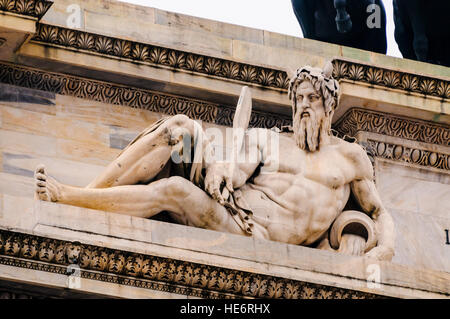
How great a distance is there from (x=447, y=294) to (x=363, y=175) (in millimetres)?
1555

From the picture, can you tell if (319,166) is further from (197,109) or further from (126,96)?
(126,96)

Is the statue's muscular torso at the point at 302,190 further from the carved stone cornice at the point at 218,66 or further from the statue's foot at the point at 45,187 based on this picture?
the statue's foot at the point at 45,187

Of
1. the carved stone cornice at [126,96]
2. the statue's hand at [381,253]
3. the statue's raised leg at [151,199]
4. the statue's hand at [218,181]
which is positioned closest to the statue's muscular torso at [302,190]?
the statue's hand at [218,181]

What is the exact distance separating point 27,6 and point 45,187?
2.70 meters

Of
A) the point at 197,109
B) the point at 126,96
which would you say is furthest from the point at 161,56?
the point at 197,109

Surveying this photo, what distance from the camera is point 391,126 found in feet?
87.1

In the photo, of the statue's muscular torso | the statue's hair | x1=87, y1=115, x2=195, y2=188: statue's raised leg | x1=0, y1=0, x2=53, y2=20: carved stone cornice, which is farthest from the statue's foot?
the statue's hair

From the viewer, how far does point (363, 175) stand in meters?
24.6

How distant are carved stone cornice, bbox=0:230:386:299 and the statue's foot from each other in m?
0.82

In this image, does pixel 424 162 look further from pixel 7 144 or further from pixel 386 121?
pixel 7 144

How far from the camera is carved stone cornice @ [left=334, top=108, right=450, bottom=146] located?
26.4 m

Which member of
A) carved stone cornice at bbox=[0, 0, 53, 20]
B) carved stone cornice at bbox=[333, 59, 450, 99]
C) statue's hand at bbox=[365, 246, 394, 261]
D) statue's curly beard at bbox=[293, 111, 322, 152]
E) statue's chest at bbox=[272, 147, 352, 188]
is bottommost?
statue's hand at bbox=[365, 246, 394, 261]

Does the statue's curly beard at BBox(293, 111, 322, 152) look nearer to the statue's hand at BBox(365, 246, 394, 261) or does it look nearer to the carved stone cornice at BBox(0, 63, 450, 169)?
the statue's hand at BBox(365, 246, 394, 261)
